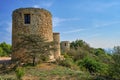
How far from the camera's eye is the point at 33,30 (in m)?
18.2

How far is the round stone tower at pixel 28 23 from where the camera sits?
1828cm

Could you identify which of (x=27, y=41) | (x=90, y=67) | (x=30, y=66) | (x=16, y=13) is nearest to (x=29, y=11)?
(x=16, y=13)

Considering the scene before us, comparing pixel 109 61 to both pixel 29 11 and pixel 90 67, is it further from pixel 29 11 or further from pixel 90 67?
pixel 29 11

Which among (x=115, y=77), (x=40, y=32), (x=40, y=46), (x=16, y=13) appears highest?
(x=16, y=13)

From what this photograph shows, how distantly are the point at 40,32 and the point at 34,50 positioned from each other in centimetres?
214

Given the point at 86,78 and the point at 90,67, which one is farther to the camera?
the point at 90,67

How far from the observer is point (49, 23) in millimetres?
19406

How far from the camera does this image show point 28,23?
18.4 metres

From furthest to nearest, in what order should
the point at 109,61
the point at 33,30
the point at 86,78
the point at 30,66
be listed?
the point at 33,30 → the point at 30,66 → the point at 109,61 → the point at 86,78

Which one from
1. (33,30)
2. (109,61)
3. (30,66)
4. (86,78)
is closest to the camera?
(86,78)

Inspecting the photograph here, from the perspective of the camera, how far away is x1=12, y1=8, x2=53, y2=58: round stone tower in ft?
60.0

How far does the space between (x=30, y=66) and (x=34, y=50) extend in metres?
1.26

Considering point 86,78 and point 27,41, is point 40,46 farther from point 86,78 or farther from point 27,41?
point 86,78

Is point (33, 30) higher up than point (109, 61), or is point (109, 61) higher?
point (33, 30)
